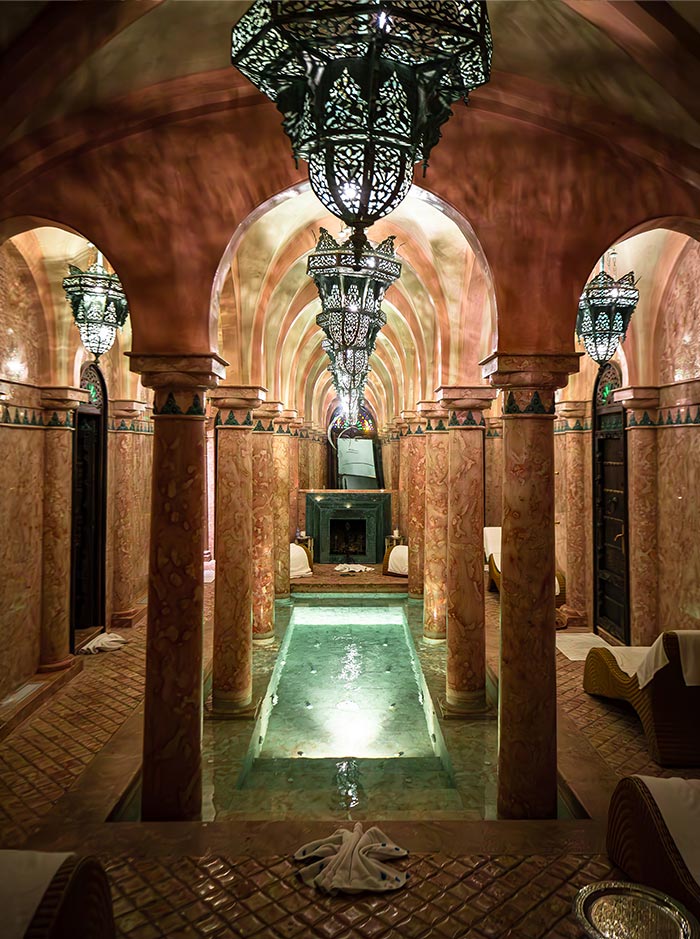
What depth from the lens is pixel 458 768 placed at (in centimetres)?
527

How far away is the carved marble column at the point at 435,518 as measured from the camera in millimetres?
8492

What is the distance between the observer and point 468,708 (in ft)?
20.6

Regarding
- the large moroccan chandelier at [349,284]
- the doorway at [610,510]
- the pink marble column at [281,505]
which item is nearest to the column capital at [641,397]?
the doorway at [610,510]

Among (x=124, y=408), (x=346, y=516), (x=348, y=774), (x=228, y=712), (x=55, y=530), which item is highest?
(x=124, y=408)

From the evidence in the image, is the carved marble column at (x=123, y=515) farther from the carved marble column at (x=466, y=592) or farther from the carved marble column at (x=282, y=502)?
the carved marble column at (x=466, y=592)

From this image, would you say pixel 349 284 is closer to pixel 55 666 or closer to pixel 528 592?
pixel 528 592

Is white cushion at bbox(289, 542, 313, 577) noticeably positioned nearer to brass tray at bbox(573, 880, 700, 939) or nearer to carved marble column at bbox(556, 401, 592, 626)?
carved marble column at bbox(556, 401, 592, 626)

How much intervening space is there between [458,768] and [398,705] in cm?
182

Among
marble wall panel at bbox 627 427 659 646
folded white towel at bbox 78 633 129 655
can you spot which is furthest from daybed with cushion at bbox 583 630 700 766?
folded white towel at bbox 78 633 129 655

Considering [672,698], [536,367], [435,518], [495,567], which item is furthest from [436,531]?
[536,367]

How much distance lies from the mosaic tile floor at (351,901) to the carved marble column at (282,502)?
7457mm

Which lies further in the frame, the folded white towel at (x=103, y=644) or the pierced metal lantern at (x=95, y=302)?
the folded white towel at (x=103, y=644)

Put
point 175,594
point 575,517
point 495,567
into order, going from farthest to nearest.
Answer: point 495,567 → point 575,517 → point 175,594

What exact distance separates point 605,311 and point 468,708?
→ 4114mm
